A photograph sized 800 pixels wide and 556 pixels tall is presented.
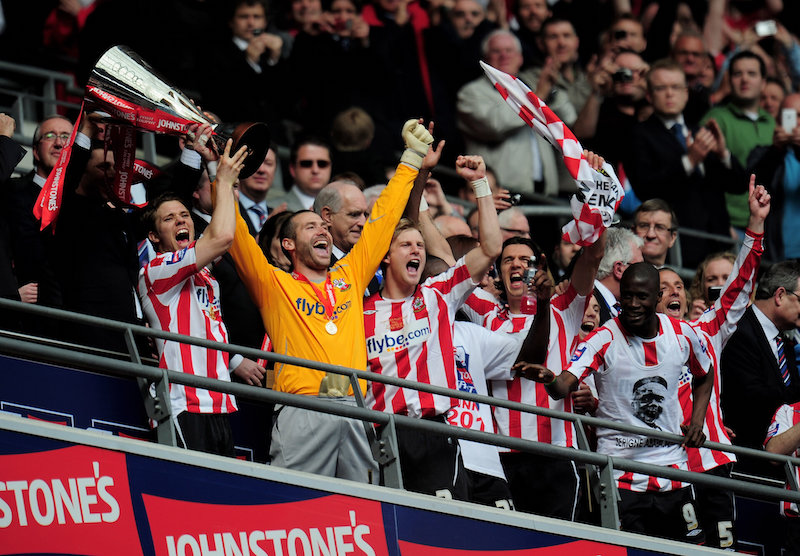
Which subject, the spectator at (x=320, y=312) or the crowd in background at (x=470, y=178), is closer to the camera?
the spectator at (x=320, y=312)

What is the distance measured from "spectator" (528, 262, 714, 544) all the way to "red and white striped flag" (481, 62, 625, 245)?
34 cm

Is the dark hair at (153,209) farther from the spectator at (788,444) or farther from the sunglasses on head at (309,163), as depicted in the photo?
the spectator at (788,444)

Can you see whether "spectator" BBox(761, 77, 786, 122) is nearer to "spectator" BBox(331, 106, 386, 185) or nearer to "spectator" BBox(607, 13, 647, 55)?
"spectator" BBox(607, 13, 647, 55)

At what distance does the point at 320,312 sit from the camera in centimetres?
728

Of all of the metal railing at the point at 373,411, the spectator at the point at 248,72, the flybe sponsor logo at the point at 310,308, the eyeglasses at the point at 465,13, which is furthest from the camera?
the eyeglasses at the point at 465,13

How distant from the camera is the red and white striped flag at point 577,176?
755 cm

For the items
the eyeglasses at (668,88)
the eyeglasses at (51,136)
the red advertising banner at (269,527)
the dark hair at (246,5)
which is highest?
the dark hair at (246,5)

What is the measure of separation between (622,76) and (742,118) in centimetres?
154

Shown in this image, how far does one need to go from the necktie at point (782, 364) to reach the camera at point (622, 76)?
346 centimetres

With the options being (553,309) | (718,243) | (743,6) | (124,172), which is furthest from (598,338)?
(743,6)

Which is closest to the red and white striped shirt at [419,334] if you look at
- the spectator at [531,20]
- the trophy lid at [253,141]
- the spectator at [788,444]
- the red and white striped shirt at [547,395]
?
the red and white striped shirt at [547,395]

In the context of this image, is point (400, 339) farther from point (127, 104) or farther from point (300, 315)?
point (127, 104)

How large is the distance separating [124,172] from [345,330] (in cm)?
140

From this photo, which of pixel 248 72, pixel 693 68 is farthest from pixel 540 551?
pixel 693 68
